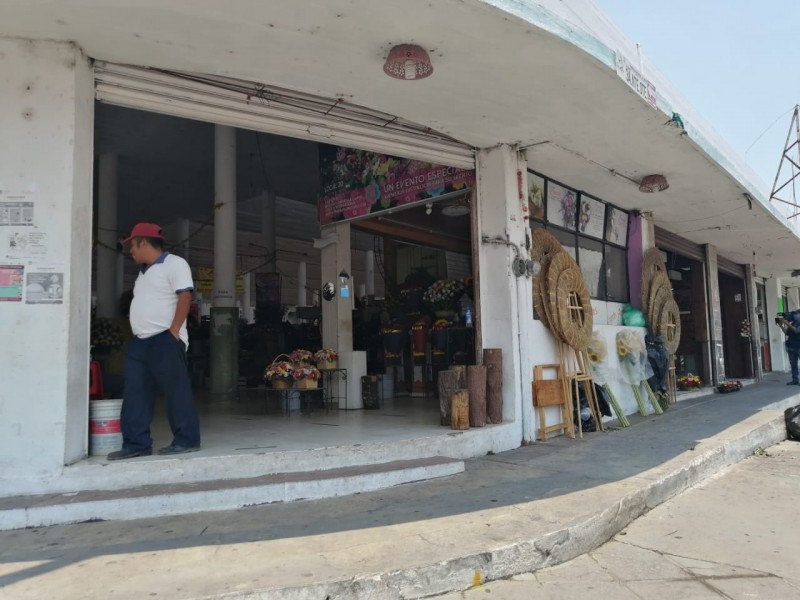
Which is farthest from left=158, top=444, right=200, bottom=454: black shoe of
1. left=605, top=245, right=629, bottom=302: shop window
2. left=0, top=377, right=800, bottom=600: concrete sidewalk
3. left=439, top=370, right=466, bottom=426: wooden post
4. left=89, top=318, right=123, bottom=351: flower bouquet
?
left=605, top=245, right=629, bottom=302: shop window

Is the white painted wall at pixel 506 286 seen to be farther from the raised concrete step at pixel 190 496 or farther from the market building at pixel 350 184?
the raised concrete step at pixel 190 496

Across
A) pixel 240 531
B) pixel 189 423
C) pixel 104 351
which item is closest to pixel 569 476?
pixel 240 531

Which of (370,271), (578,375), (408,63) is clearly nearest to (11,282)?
(408,63)

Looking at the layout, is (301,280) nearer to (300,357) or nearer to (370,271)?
(370,271)

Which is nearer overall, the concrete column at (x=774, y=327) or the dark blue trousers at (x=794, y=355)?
the dark blue trousers at (x=794, y=355)

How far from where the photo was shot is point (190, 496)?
4215 millimetres

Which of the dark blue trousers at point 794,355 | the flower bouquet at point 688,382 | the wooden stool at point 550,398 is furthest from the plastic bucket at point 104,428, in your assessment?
the dark blue trousers at point 794,355

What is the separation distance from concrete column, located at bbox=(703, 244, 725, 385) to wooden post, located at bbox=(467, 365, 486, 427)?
910 cm

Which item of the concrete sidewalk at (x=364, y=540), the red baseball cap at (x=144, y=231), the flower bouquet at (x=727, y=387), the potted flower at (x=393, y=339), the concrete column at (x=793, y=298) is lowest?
the concrete sidewalk at (x=364, y=540)

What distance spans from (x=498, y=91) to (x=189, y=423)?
13.3 feet

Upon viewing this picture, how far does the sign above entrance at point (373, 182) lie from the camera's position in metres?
7.27

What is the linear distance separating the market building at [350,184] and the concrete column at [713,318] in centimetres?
10

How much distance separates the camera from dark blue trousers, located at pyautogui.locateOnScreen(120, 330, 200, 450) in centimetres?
468

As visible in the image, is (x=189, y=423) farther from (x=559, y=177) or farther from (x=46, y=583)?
(x=559, y=177)
